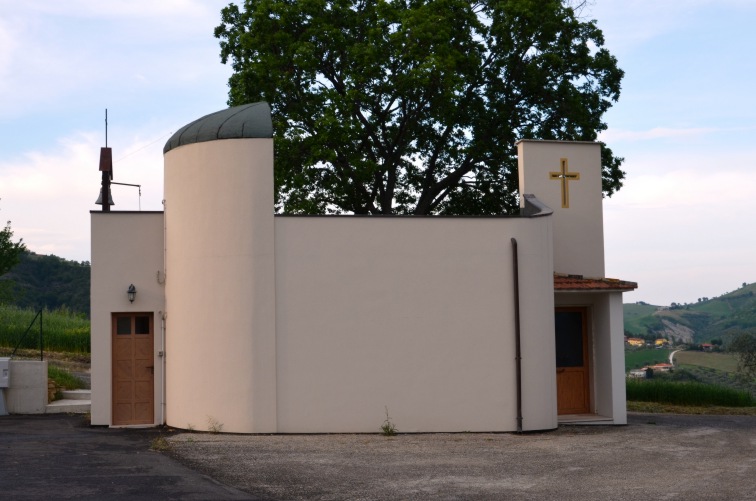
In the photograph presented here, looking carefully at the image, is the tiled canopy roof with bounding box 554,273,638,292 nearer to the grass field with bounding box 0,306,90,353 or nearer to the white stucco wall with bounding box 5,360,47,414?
the white stucco wall with bounding box 5,360,47,414

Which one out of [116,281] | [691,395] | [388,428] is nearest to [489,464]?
[388,428]

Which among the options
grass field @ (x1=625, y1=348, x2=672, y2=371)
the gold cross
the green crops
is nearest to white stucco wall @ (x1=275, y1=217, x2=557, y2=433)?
the gold cross

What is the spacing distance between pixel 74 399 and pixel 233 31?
1492cm

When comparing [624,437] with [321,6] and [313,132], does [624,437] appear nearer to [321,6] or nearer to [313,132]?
[313,132]

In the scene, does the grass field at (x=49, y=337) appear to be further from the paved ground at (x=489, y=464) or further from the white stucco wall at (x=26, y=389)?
the paved ground at (x=489, y=464)

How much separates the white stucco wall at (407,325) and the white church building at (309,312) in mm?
25

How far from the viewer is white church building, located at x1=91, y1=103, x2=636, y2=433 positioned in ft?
50.0

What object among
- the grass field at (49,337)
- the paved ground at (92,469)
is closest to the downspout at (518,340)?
the paved ground at (92,469)

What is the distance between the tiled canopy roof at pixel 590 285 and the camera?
16641 mm

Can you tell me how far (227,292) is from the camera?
50.1ft

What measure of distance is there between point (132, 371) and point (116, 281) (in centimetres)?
170

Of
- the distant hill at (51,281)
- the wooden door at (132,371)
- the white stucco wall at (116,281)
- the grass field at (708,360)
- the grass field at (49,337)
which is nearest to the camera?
the white stucco wall at (116,281)

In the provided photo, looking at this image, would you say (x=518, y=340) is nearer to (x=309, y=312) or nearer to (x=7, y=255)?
(x=309, y=312)

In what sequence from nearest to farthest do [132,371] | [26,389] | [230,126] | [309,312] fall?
[309,312] → [230,126] → [132,371] → [26,389]
